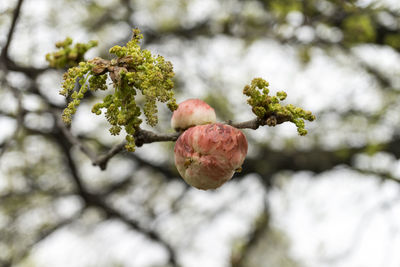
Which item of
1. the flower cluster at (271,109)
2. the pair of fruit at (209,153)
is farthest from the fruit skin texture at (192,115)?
the flower cluster at (271,109)

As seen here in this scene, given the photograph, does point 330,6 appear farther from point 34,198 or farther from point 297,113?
point 34,198

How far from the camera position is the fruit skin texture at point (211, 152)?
4.42 feet

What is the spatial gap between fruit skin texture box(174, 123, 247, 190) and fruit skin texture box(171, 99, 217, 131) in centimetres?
10

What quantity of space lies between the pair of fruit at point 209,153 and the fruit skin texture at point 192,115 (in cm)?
7

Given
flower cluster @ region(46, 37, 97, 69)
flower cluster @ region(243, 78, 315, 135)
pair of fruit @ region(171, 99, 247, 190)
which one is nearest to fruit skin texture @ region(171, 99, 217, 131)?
pair of fruit @ region(171, 99, 247, 190)

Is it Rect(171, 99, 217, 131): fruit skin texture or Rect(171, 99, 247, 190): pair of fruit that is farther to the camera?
Rect(171, 99, 217, 131): fruit skin texture

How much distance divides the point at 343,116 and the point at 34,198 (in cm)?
403

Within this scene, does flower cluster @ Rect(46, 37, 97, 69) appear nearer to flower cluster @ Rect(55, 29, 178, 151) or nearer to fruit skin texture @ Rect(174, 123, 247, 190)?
flower cluster @ Rect(55, 29, 178, 151)

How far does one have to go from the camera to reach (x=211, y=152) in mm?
1362

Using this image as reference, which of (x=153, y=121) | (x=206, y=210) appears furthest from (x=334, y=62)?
(x=153, y=121)

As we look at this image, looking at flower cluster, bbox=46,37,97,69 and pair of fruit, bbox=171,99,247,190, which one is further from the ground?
flower cluster, bbox=46,37,97,69

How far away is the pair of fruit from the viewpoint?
1.35 meters

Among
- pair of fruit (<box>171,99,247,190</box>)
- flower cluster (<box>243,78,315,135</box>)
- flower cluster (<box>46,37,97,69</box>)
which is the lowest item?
pair of fruit (<box>171,99,247,190</box>)

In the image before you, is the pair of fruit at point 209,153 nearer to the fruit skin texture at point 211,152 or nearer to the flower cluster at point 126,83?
the fruit skin texture at point 211,152
